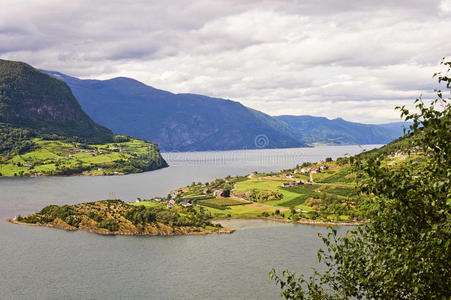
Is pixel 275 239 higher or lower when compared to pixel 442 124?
lower

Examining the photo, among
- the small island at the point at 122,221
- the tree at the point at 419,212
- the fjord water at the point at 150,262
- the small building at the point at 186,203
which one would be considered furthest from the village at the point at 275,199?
the tree at the point at 419,212

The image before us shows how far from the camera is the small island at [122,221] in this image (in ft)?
384

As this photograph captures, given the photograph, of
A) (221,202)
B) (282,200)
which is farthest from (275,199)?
(221,202)

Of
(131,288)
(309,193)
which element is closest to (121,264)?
(131,288)

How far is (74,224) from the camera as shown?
120000 mm

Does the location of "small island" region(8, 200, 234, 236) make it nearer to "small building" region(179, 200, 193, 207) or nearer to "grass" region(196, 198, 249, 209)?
"small building" region(179, 200, 193, 207)

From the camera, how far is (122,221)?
120812 millimetres

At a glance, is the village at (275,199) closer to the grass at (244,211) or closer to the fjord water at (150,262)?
the grass at (244,211)

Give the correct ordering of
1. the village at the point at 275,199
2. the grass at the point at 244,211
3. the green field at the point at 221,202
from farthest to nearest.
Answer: the green field at the point at 221,202 < the grass at the point at 244,211 < the village at the point at 275,199

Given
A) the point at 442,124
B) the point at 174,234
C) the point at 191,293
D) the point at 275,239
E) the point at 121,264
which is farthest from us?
the point at 174,234

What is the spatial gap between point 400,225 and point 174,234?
103244 mm

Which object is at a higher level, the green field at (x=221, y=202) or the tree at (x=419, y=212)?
the tree at (x=419, y=212)

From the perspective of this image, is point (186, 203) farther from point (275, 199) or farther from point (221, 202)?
point (275, 199)

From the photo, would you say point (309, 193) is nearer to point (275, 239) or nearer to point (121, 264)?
point (275, 239)
